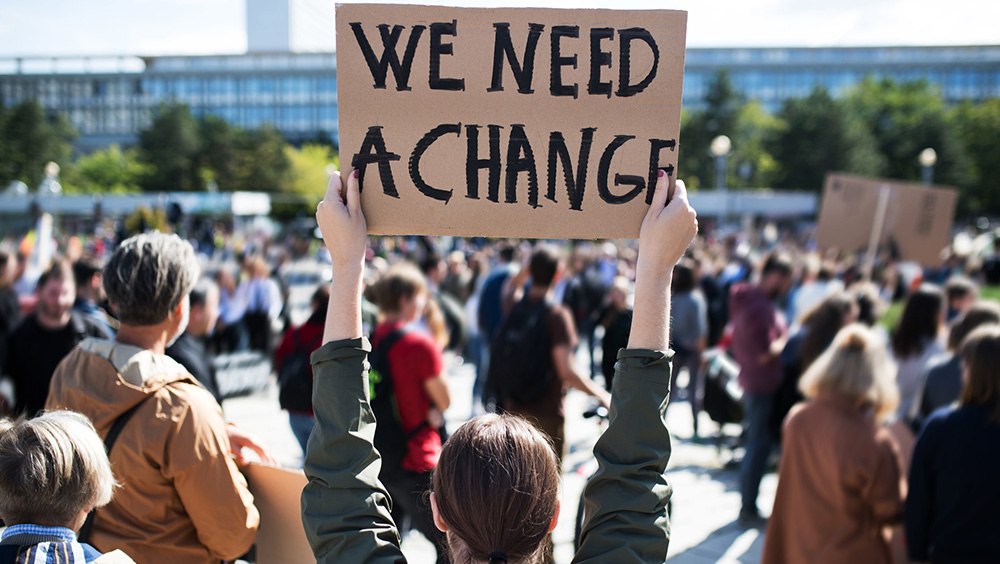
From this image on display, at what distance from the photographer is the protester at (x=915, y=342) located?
485 cm

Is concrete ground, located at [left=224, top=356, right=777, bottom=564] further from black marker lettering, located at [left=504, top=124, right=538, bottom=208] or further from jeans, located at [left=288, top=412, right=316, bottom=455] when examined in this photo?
black marker lettering, located at [left=504, top=124, right=538, bottom=208]

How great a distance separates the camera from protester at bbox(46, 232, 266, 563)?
6.86ft

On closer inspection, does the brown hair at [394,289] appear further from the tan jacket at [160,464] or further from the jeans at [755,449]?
the jeans at [755,449]

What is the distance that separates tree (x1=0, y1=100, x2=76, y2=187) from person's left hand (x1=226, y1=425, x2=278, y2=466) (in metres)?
70.1

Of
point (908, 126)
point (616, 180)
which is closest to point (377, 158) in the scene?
point (616, 180)

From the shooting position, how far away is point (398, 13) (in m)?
1.80

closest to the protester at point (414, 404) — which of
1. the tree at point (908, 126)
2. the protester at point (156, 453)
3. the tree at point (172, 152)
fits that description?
the protester at point (156, 453)

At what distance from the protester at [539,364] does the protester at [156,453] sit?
272 cm

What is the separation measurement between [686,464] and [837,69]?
4192 inches

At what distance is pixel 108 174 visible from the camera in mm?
85375

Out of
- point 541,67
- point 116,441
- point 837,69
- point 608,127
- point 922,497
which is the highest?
point 837,69

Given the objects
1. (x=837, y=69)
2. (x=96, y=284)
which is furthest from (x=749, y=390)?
(x=837, y=69)

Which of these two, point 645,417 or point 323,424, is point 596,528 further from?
point 323,424

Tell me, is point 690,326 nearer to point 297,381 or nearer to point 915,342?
point 915,342
